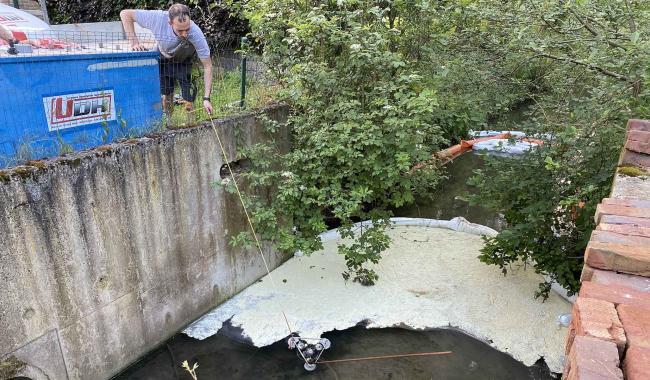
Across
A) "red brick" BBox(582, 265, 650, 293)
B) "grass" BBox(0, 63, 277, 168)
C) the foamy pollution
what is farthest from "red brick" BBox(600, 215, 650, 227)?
"grass" BBox(0, 63, 277, 168)

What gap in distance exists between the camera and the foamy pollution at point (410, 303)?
5332mm

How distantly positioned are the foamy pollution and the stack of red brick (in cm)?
339

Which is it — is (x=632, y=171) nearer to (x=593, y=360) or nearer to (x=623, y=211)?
(x=623, y=211)

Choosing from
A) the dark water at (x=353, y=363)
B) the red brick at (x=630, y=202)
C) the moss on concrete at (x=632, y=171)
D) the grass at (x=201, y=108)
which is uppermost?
the moss on concrete at (x=632, y=171)

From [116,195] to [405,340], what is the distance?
3317mm

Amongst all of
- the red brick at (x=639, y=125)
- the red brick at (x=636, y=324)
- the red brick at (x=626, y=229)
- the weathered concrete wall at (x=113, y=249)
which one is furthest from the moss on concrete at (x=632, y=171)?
the weathered concrete wall at (x=113, y=249)

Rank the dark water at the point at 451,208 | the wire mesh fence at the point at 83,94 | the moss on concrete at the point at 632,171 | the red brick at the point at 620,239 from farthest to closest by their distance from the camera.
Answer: the dark water at the point at 451,208 < the wire mesh fence at the point at 83,94 < the moss on concrete at the point at 632,171 < the red brick at the point at 620,239

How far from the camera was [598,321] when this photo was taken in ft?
4.96

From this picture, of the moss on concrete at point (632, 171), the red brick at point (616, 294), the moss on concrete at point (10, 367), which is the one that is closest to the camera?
the red brick at point (616, 294)

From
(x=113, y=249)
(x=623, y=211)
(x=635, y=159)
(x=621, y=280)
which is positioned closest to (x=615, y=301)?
(x=621, y=280)

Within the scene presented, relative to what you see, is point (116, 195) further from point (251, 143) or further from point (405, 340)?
point (405, 340)

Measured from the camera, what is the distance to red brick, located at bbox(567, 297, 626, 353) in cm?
145

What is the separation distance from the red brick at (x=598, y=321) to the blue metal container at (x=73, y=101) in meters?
4.05

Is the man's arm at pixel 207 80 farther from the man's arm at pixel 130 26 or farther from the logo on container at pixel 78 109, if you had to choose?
the logo on container at pixel 78 109
